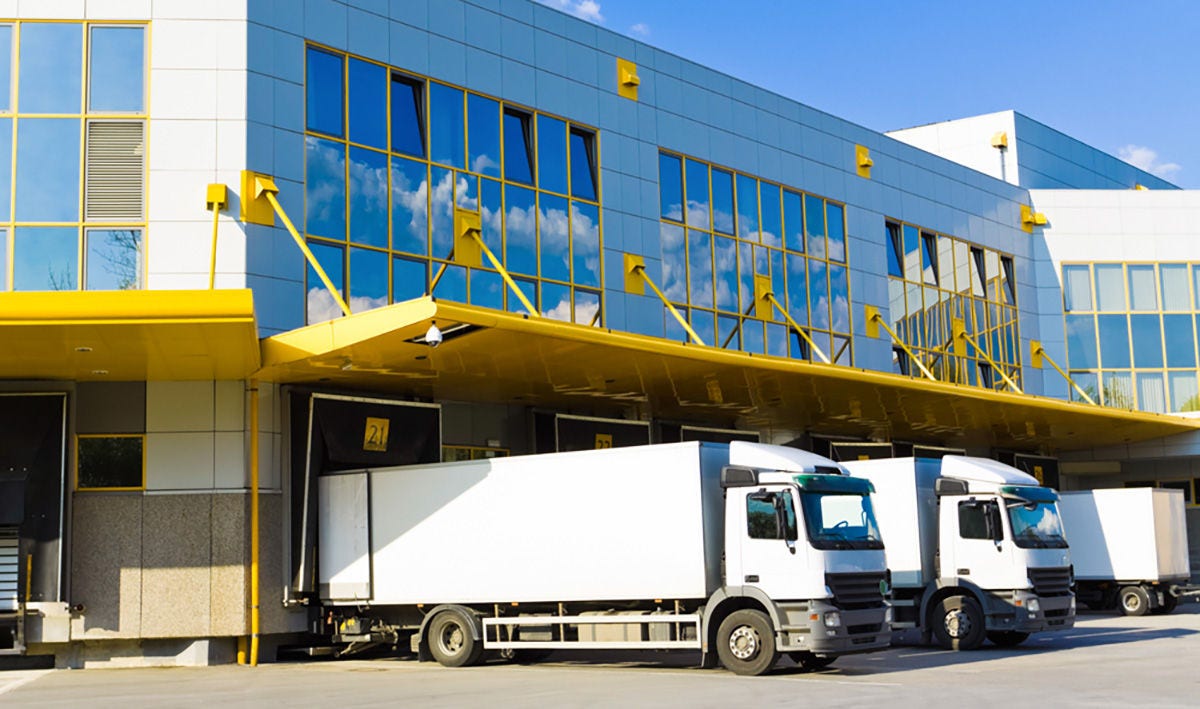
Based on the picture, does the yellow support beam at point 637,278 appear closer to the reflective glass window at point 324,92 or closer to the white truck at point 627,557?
the reflective glass window at point 324,92

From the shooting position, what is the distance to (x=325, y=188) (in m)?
24.2

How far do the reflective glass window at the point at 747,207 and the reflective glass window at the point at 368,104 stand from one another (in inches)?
432

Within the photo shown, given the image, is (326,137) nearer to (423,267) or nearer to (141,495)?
(423,267)

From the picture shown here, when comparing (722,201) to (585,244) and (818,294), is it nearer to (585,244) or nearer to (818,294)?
(818,294)

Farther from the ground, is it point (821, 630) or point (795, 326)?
point (795, 326)

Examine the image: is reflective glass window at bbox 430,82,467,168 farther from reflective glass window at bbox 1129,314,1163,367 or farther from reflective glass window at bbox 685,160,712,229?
reflective glass window at bbox 1129,314,1163,367

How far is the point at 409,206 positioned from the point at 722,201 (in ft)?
32.7

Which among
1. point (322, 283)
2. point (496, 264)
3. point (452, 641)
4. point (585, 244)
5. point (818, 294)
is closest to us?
point (452, 641)

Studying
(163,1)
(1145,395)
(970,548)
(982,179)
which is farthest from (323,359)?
(1145,395)

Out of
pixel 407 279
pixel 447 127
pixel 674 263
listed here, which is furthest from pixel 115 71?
pixel 674 263

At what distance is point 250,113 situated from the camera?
23109mm

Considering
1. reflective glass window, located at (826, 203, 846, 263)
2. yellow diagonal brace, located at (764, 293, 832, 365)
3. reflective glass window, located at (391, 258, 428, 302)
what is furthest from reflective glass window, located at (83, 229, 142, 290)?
reflective glass window, located at (826, 203, 846, 263)

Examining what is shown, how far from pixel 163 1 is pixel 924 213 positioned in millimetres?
24258

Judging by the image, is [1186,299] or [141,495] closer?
[141,495]
